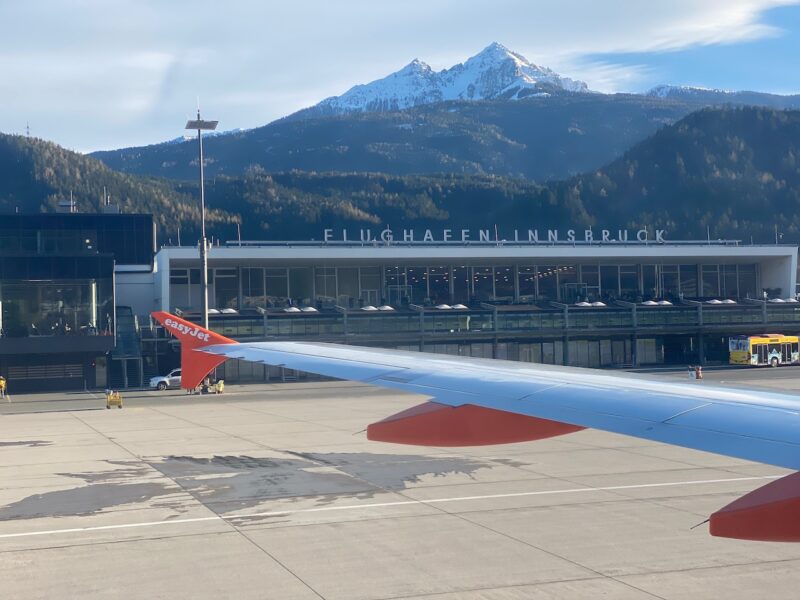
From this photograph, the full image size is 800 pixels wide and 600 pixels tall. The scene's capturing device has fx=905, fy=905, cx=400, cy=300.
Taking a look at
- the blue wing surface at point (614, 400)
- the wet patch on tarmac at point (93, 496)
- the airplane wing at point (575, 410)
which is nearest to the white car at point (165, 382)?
the wet patch on tarmac at point (93, 496)

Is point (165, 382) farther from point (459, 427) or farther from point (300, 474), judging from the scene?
point (459, 427)

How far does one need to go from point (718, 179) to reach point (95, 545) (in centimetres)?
17944

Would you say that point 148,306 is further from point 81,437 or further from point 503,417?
point 503,417

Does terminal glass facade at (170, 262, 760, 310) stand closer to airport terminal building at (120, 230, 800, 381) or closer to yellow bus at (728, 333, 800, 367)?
airport terminal building at (120, 230, 800, 381)

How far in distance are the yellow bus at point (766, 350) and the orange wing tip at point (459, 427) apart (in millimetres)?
71786

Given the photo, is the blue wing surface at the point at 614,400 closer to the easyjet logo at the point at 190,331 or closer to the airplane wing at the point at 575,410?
the airplane wing at the point at 575,410

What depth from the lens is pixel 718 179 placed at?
587ft

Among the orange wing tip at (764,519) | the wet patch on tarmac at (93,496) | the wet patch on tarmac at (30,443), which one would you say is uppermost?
the orange wing tip at (764,519)

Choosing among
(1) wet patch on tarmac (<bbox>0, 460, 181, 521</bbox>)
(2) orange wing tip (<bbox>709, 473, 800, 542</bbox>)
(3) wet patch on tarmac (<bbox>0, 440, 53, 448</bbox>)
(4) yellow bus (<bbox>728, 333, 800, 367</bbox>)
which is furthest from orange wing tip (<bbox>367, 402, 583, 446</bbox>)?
(4) yellow bus (<bbox>728, 333, 800, 367</bbox>)

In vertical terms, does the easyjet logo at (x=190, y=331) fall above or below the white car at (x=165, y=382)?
above

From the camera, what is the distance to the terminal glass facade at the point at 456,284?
3214 inches

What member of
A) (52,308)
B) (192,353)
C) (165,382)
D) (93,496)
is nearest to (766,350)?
(165,382)

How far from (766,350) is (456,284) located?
93.8 ft

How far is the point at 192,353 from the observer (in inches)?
536
